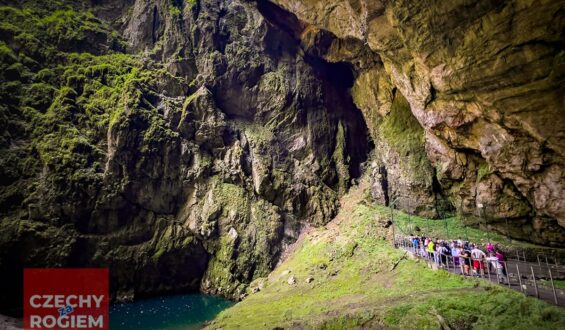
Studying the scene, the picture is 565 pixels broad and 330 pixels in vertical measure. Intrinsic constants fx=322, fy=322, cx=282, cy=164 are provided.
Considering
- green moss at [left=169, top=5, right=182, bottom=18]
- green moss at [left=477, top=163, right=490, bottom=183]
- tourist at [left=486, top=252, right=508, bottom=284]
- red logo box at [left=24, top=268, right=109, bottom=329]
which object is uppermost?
green moss at [left=169, top=5, right=182, bottom=18]

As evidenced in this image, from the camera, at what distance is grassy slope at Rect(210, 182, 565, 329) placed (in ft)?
39.6

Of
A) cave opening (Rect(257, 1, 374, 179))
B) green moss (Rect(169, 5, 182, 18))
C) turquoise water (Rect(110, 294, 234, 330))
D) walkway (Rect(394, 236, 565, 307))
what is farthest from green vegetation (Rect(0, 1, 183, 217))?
walkway (Rect(394, 236, 565, 307))

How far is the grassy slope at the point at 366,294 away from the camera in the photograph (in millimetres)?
12070

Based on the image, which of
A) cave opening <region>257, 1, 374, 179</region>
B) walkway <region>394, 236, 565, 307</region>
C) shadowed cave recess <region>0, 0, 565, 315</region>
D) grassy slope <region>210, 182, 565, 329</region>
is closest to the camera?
grassy slope <region>210, 182, 565, 329</region>

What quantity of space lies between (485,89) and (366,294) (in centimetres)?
1437

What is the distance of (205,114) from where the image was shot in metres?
36.8

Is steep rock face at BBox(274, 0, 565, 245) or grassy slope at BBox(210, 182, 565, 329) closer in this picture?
grassy slope at BBox(210, 182, 565, 329)

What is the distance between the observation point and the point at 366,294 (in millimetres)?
18094

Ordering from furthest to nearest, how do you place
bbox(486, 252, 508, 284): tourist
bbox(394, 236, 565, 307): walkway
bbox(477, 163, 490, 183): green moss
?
bbox(477, 163, 490, 183): green moss, bbox(486, 252, 508, 284): tourist, bbox(394, 236, 565, 307): walkway

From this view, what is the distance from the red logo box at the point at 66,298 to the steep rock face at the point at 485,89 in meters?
28.7

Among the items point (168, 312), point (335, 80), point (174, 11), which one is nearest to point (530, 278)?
point (168, 312)

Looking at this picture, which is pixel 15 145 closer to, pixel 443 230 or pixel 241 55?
pixel 241 55

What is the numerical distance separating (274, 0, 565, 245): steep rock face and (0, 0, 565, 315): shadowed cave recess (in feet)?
0.67

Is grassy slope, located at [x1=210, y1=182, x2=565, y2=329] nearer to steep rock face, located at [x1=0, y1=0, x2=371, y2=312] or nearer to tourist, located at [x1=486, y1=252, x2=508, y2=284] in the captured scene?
tourist, located at [x1=486, y1=252, x2=508, y2=284]
